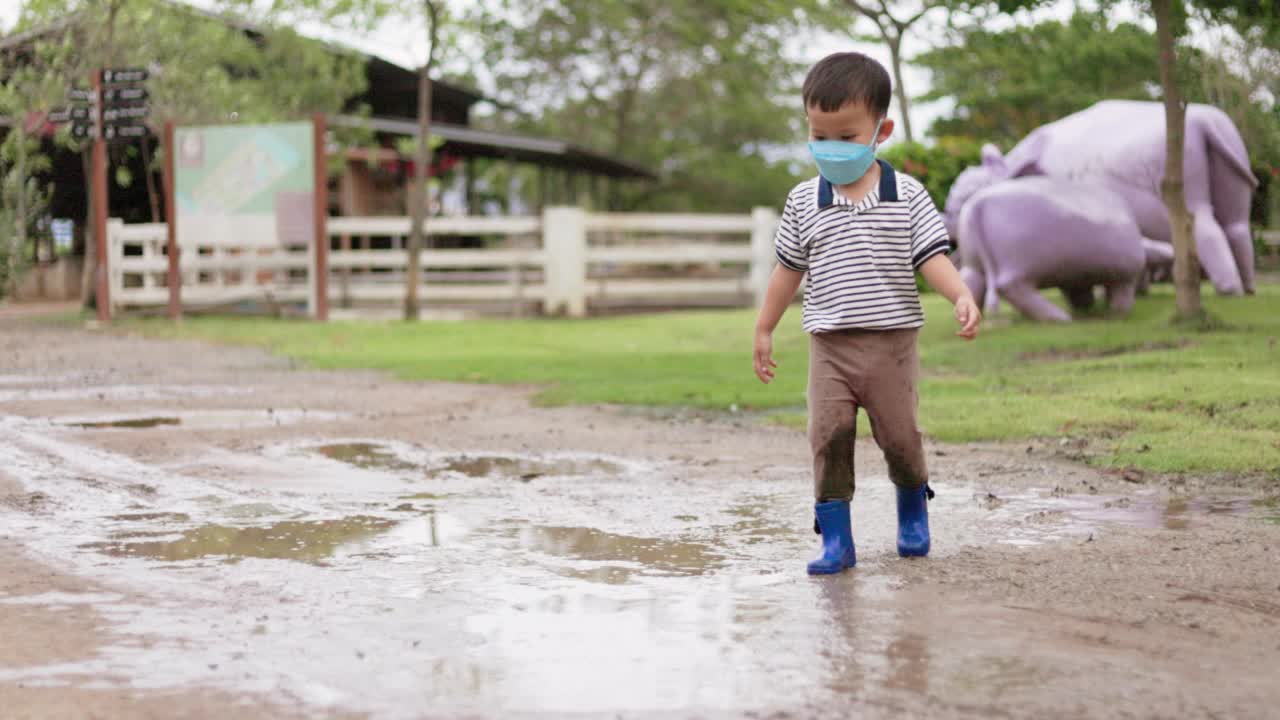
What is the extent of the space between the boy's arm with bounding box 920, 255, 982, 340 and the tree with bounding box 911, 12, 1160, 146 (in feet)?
56.1

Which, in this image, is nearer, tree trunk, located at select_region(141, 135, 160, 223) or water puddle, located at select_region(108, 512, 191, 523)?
water puddle, located at select_region(108, 512, 191, 523)

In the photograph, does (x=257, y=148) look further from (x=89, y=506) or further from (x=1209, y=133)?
(x=89, y=506)

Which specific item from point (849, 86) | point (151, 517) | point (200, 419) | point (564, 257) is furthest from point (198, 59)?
point (849, 86)

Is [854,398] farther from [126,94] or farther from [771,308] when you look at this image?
[126,94]

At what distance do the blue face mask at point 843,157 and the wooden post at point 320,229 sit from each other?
16.0 m

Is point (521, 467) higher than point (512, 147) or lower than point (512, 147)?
lower

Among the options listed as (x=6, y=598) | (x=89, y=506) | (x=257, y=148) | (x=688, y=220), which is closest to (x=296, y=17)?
(x=257, y=148)

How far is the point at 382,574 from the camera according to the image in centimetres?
439

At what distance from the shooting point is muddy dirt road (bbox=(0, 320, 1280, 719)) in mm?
3154

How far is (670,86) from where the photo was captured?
1613 inches

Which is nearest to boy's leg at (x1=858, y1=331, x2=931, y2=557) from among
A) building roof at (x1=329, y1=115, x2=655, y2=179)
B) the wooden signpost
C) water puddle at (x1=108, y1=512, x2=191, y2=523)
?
water puddle at (x1=108, y1=512, x2=191, y2=523)

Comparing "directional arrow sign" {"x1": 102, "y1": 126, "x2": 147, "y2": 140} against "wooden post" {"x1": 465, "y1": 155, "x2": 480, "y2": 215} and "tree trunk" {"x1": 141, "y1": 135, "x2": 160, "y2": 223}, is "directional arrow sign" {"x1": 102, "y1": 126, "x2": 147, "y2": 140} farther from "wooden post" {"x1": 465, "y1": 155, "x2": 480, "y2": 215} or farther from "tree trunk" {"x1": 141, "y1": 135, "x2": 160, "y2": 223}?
"wooden post" {"x1": 465, "y1": 155, "x2": 480, "y2": 215}

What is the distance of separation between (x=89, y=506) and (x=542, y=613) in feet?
8.27

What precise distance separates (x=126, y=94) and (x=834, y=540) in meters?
16.5
